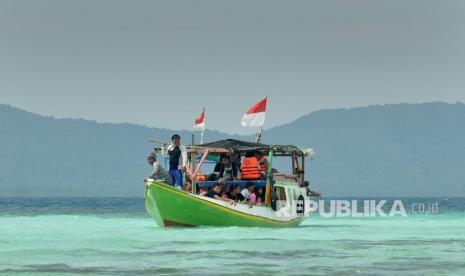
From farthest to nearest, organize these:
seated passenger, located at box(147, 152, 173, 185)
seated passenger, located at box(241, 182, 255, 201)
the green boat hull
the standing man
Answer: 1. seated passenger, located at box(241, 182, 255, 201)
2. the standing man
3. seated passenger, located at box(147, 152, 173, 185)
4. the green boat hull

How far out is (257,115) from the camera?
3475cm

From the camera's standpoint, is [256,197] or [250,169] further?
[256,197]

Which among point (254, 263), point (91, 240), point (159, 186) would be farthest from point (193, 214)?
point (254, 263)

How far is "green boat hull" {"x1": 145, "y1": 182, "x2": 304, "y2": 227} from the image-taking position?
2948cm

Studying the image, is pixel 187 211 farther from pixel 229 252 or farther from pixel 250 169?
pixel 229 252

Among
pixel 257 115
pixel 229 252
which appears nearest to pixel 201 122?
pixel 257 115

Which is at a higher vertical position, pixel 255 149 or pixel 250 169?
pixel 255 149

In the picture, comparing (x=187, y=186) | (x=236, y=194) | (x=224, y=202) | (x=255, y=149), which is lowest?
(x=224, y=202)

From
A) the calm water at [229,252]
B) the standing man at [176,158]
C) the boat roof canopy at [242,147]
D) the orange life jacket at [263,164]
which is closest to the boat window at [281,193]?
the orange life jacket at [263,164]

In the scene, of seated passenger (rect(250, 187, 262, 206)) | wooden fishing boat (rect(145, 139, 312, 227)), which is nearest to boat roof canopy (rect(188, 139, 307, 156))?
wooden fishing boat (rect(145, 139, 312, 227))

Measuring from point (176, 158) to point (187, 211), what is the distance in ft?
5.43

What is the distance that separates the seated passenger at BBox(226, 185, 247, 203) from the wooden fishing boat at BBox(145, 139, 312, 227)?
20 cm

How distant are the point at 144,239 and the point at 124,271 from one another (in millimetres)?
8354

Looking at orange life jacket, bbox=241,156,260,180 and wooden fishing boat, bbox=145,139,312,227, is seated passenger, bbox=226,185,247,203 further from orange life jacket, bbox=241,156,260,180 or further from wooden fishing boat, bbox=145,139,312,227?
orange life jacket, bbox=241,156,260,180
